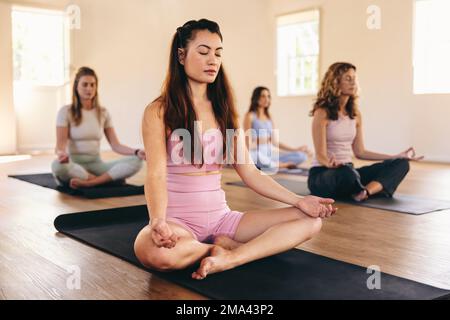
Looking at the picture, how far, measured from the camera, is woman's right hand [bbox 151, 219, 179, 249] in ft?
5.60

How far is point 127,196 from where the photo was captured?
12.4 ft

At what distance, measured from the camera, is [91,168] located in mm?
4141

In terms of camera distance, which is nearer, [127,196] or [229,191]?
[127,196]

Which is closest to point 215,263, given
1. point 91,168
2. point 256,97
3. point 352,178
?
point 352,178

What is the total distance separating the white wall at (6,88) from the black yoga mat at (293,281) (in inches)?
211

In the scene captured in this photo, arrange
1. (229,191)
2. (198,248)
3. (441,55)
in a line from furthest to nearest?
(441,55)
(229,191)
(198,248)

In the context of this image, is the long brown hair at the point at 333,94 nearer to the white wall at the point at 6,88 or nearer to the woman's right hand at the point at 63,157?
the woman's right hand at the point at 63,157

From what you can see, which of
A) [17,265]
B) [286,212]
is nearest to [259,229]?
[286,212]

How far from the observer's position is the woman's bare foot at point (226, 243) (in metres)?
2.05

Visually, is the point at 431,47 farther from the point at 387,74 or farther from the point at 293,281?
the point at 293,281

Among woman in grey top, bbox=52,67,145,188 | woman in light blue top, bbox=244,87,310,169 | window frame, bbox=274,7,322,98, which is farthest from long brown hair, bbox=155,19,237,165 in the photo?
window frame, bbox=274,7,322,98

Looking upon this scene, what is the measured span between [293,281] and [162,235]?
0.46m
